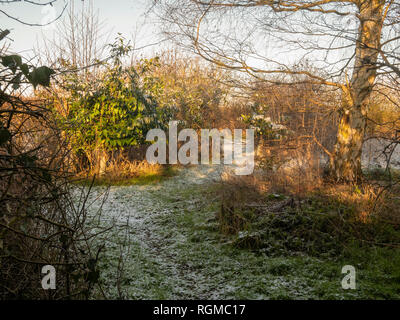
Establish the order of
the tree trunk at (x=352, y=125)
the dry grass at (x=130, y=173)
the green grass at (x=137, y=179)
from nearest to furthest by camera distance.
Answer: the tree trunk at (x=352, y=125) → the green grass at (x=137, y=179) → the dry grass at (x=130, y=173)

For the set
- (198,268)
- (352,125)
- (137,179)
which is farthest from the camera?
(137,179)

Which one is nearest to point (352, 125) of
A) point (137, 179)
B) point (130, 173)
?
point (137, 179)

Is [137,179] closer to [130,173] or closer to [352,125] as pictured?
[130,173]

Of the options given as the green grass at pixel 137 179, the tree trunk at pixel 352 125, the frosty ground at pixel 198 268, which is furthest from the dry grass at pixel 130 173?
the tree trunk at pixel 352 125

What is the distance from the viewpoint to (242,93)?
18.2ft

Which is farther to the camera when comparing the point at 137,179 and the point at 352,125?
the point at 137,179

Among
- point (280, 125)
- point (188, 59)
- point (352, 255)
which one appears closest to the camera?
point (352, 255)

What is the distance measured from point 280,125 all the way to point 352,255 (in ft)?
16.3

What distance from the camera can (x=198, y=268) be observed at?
3.87 meters

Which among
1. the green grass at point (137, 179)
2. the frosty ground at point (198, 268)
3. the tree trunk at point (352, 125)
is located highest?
the tree trunk at point (352, 125)

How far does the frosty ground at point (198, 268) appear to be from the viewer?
→ 315 centimetres

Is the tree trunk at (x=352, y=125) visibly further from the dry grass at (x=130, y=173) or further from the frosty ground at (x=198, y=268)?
the dry grass at (x=130, y=173)

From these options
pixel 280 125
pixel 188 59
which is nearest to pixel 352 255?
pixel 280 125
